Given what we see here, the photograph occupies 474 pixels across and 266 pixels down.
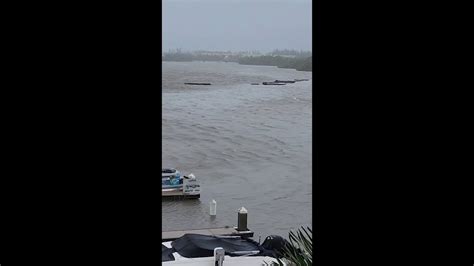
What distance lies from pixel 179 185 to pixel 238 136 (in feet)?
7.55

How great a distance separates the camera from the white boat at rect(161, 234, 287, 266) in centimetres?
470

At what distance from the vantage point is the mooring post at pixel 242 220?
652 centimetres

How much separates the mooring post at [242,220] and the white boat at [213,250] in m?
0.88

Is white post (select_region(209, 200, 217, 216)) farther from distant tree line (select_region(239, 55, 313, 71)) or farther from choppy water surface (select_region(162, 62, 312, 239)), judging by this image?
distant tree line (select_region(239, 55, 313, 71))

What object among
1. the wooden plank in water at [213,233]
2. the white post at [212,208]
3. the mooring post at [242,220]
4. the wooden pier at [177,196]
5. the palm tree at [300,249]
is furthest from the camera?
the wooden pier at [177,196]

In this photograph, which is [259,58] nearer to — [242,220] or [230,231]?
[242,220]

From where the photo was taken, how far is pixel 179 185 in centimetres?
862

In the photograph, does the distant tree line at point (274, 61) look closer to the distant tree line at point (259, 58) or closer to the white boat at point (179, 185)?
the distant tree line at point (259, 58)

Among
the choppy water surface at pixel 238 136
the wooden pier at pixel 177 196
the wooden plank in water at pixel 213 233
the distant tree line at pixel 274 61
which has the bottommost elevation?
the wooden plank in water at pixel 213 233

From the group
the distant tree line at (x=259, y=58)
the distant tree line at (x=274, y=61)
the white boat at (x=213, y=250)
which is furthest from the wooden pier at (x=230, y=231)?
the distant tree line at (x=274, y=61)

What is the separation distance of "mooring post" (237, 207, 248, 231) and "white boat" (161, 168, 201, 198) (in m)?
1.60
